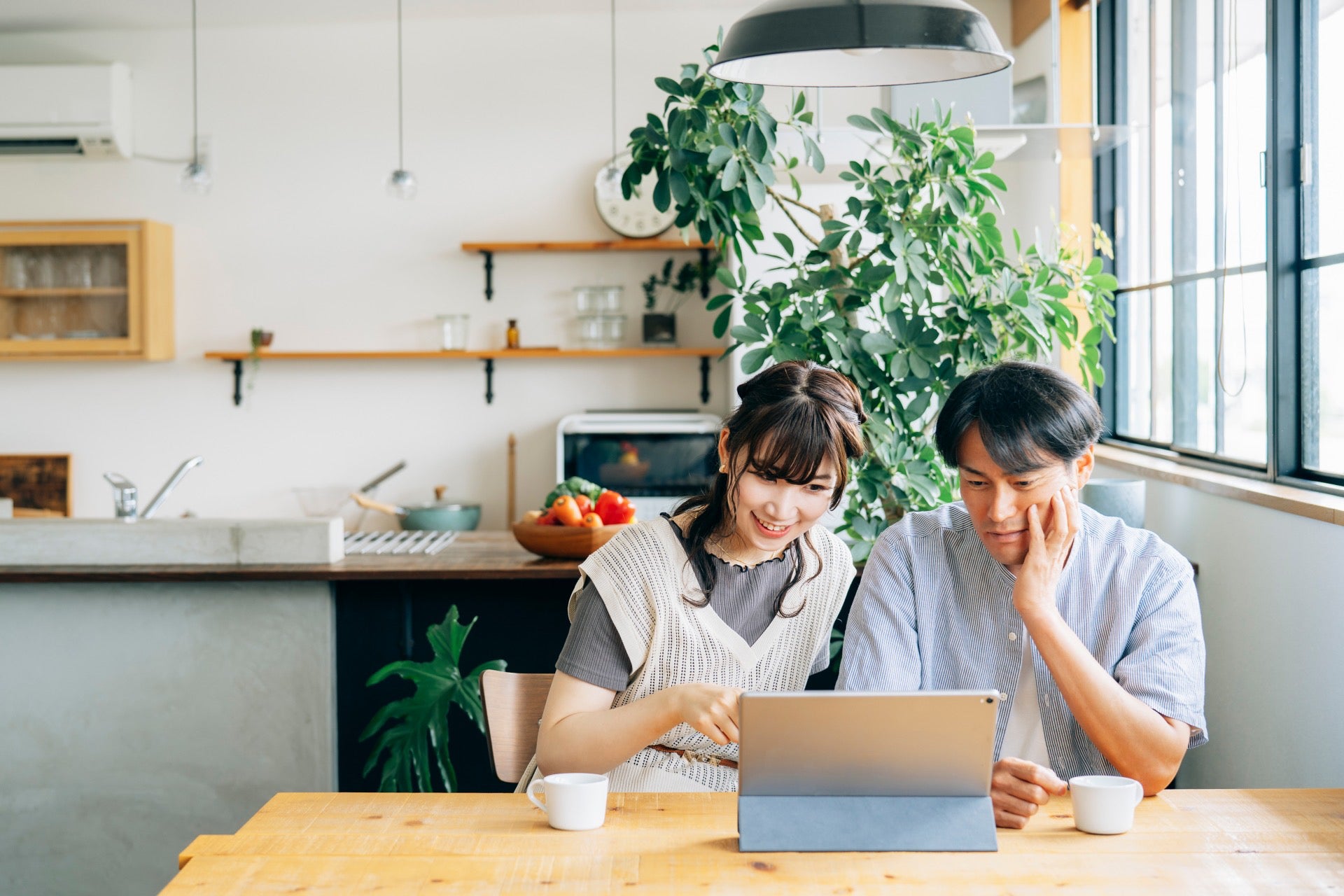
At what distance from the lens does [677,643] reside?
5.12 feet

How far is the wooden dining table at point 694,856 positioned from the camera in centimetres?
109

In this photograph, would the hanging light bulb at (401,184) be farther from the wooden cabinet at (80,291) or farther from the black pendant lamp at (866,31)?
the black pendant lamp at (866,31)

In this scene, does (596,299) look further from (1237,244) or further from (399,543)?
(1237,244)

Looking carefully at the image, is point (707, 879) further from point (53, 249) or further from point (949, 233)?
point (53, 249)

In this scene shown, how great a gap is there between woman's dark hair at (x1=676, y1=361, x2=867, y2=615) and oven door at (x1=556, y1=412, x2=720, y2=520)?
2.62m

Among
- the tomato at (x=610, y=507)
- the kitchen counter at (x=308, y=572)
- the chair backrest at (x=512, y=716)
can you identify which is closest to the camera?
the chair backrest at (x=512, y=716)

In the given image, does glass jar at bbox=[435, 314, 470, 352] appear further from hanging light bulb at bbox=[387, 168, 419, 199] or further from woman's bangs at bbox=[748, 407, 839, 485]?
woman's bangs at bbox=[748, 407, 839, 485]

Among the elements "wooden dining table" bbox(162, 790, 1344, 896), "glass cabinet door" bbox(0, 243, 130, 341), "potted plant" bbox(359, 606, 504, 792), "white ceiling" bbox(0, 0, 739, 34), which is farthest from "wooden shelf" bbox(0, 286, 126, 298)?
"wooden dining table" bbox(162, 790, 1344, 896)

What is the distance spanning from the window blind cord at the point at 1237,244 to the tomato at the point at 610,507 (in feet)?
4.93

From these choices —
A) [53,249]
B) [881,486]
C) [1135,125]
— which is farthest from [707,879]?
[53,249]

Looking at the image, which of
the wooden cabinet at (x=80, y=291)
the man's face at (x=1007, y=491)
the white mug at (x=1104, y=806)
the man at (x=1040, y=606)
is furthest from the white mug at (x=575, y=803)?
the wooden cabinet at (x=80, y=291)

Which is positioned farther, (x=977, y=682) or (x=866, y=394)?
(x=866, y=394)

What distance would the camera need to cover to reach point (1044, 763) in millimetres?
1497

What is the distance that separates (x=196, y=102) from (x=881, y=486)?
3.85m
